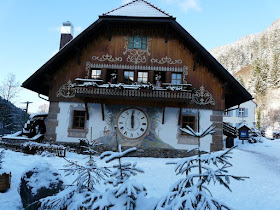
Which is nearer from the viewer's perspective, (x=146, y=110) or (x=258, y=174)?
(x=258, y=174)

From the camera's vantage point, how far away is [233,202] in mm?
7113

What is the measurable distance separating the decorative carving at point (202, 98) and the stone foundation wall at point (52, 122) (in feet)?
29.5

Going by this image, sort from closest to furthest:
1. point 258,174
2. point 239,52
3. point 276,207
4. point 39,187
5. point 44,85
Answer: point 39,187
point 276,207
point 258,174
point 44,85
point 239,52

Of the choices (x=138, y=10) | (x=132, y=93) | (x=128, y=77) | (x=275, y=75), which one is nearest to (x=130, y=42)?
Answer: (x=138, y=10)

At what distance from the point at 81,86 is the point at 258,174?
10.2 meters

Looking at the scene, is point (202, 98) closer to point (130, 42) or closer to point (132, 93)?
point (132, 93)

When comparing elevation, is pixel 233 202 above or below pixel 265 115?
below

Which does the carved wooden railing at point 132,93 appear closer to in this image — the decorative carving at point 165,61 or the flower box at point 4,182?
the decorative carving at point 165,61

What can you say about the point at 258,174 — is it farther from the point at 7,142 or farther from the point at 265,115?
the point at 265,115

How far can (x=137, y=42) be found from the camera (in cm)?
1584

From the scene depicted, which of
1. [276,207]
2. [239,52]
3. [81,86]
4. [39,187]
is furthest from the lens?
[239,52]

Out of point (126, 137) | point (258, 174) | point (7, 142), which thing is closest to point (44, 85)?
point (7, 142)

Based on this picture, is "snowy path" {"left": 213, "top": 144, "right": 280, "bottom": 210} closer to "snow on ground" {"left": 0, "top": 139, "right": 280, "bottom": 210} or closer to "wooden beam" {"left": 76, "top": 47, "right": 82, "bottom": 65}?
"snow on ground" {"left": 0, "top": 139, "right": 280, "bottom": 210}

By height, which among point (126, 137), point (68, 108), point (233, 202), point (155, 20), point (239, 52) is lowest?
point (233, 202)
